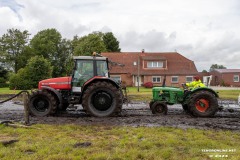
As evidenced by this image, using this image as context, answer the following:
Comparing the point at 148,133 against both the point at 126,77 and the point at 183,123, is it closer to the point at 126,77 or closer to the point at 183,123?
the point at 183,123

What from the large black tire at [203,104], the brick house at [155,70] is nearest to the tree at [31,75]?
the brick house at [155,70]

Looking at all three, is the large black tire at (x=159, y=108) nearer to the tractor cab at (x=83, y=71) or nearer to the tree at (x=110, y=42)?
the tractor cab at (x=83, y=71)

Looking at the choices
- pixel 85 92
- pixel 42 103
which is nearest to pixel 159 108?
pixel 85 92

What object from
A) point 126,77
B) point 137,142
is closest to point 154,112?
point 137,142

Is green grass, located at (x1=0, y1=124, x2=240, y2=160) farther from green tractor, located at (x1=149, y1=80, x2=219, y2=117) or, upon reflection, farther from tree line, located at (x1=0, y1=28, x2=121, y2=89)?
tree line, located at (x1=0, y1=28, x2=121, y2=89)

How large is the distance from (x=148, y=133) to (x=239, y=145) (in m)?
2.35

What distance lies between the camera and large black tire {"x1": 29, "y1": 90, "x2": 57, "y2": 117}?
11375mm

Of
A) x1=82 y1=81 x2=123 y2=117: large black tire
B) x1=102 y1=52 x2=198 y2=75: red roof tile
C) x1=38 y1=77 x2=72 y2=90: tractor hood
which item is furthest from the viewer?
x1=102 y1=52 x2=198 y2=75: red roof tile

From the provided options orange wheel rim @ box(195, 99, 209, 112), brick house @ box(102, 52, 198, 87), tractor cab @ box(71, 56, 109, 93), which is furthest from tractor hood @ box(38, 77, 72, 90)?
brick house @ box(102, 52, 198, 87)

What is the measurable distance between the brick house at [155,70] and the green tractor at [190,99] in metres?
31.1

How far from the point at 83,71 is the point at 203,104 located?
502 cm

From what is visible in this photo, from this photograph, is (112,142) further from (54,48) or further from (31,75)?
(54,48)

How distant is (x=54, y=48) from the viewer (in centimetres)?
6688

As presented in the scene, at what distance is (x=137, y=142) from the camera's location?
274 inches
